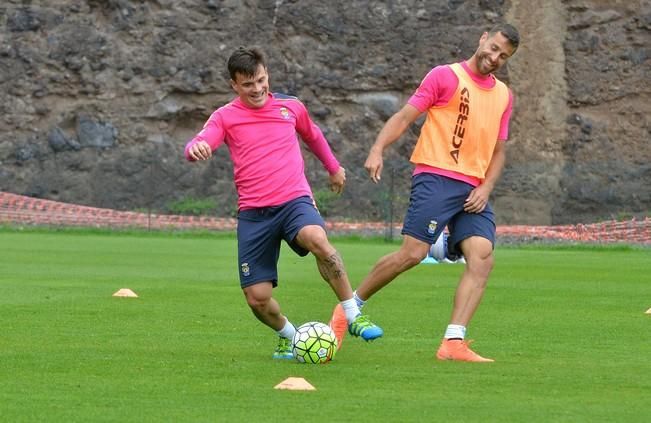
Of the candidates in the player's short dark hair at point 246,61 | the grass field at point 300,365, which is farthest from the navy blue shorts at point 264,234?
the player's short dark hair at point 246,61

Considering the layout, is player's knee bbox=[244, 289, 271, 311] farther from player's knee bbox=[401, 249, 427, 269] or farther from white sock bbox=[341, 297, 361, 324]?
player's knee bbox=[401, 249, 427, 269]

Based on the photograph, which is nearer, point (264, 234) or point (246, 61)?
point (246, 61)

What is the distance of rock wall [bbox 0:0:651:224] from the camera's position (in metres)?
40.8

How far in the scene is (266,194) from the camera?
33.3 feet

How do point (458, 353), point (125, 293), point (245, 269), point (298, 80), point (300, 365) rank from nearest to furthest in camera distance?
point (300, 365) < point (458, 353) < point (245, 269) < point (125, 293) < point (298, 80)

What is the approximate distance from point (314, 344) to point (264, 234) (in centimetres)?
90

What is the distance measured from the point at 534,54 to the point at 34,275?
25398 mm

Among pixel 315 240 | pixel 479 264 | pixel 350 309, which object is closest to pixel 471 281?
pixel 479 264

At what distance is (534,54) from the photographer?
41812 millimetres

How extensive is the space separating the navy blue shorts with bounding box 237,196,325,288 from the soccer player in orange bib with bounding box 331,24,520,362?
1.93ft

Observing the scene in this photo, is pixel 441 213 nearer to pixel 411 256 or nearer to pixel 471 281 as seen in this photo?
pixel 411 256

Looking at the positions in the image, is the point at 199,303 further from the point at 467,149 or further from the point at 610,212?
the point at 610,212

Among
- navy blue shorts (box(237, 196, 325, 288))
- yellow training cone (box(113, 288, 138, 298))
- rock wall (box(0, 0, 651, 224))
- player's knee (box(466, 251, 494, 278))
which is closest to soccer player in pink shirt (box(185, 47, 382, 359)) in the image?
navy blue shorts (box(237, 196, 325, 288))

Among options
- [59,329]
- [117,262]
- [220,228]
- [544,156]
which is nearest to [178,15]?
[220,228]
